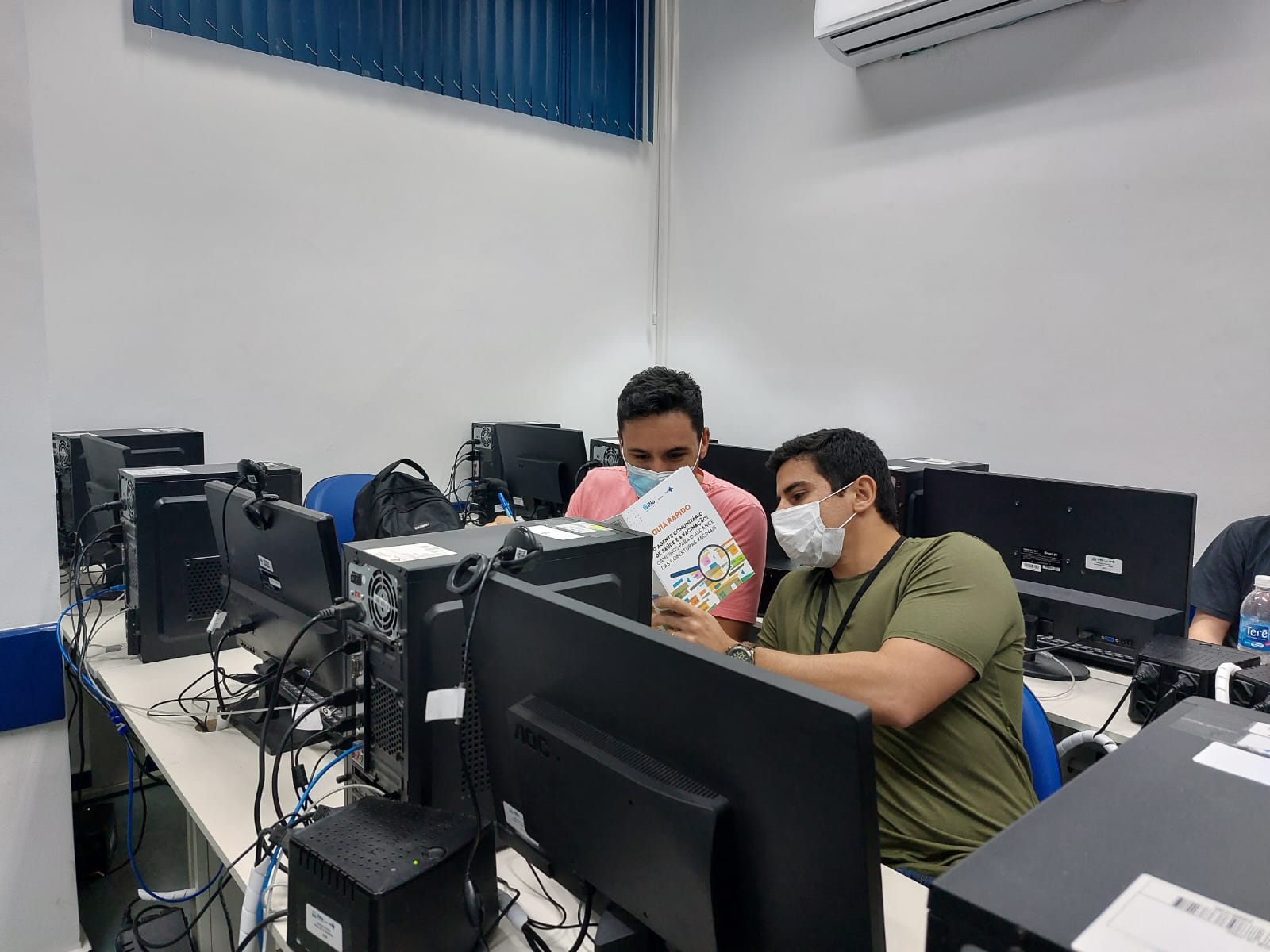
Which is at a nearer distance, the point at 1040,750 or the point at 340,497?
the point at 1040,750

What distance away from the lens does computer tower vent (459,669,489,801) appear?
0.98 meters

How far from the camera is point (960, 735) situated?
1.24m

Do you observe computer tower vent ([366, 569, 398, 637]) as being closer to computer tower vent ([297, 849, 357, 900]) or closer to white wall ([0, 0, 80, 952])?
computer tower vent ([297, 849, 357, 900])

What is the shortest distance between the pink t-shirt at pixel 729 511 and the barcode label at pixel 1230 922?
1.26 metres

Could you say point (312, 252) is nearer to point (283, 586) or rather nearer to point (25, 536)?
point (25, 536)

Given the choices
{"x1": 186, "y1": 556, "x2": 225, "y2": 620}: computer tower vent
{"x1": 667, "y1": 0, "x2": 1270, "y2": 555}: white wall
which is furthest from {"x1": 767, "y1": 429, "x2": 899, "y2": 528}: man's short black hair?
{"x1": 667, "y1": 0, "x2": 1270, "y2": 555}: white wall

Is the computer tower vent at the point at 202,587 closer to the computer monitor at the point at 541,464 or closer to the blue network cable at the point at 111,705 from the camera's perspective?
the blue network cable at the point at 111,705

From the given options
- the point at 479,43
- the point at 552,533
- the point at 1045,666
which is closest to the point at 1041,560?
the point at 1045,666

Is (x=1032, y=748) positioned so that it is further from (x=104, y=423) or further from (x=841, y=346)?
(x=104, y=423)

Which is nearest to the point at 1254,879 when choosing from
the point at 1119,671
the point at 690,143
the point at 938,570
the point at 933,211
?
the point at 938,570

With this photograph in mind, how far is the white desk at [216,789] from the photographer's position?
96cm

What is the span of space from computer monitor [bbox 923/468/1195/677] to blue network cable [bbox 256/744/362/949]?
1654 millimetres

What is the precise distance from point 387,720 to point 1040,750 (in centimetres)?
105

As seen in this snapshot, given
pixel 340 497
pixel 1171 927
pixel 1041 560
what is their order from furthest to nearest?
pixel 340 497, pixel 1041 560, pixel 1171 927
